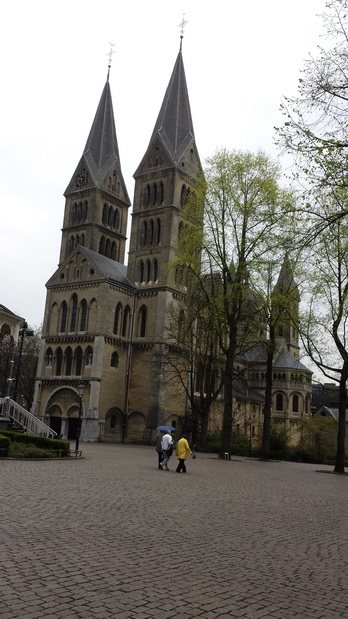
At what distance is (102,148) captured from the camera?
222 feet

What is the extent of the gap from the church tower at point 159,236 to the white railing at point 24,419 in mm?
17312

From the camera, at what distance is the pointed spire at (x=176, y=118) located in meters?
58.8

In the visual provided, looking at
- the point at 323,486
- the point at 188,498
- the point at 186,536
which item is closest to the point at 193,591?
the point at 186,536

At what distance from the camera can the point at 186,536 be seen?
28.6 feet

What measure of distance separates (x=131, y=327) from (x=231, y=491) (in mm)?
39505

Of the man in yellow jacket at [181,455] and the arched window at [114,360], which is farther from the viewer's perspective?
the arched window at [114,360]

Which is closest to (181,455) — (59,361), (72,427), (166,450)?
(166,450)

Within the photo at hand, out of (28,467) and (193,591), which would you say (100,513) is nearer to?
(193,591)

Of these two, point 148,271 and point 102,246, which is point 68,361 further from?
point 102,246

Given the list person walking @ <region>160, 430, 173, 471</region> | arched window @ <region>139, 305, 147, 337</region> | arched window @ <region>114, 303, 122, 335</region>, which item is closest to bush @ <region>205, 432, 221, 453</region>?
arched window @ <region>139, 305, 147, 337</region>

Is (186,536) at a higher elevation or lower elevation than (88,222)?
lower

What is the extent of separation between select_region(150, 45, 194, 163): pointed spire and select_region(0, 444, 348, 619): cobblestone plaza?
48804 mm

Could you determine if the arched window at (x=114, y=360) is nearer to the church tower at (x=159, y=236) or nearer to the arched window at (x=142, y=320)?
the church tower at (x=159, y=236)

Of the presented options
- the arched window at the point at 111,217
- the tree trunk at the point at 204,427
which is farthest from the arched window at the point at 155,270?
the tree trunk at the point at 204,427
